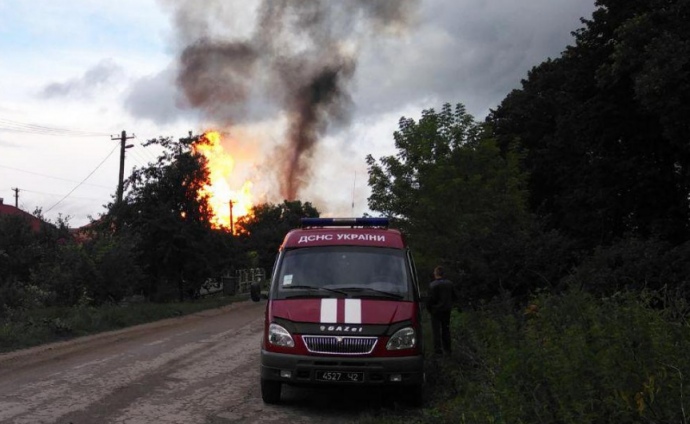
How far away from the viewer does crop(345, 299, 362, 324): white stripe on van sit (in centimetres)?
671

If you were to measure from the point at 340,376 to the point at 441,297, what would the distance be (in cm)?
→ 340

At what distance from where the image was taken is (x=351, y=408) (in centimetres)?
726

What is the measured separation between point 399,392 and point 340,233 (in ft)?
7.47

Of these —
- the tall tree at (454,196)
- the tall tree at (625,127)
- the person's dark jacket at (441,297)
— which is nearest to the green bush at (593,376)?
the person's dark jacket at (441,297)

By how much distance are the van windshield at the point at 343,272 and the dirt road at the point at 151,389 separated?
4.68 ft

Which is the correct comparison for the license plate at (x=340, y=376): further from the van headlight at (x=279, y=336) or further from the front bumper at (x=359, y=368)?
the van headlight at (x=279, y=336)

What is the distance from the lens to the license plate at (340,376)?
6.57 metres

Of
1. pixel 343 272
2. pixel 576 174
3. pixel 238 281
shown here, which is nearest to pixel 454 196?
pixel 343 272

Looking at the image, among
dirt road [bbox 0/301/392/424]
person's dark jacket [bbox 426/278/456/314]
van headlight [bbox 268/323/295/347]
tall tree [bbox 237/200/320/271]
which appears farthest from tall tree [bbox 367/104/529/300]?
tall tree [bbox 237/200/320/271]

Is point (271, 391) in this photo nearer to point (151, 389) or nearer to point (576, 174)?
point (151, 389)

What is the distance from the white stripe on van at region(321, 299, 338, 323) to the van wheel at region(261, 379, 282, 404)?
3.67 feet

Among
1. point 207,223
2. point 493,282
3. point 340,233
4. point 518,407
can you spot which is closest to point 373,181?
point 207,223

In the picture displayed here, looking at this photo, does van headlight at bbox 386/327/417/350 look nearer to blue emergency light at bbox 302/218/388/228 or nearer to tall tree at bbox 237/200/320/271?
blue emergency light at bbox 302/218/388/228

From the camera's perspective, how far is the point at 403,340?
6.73 meters
